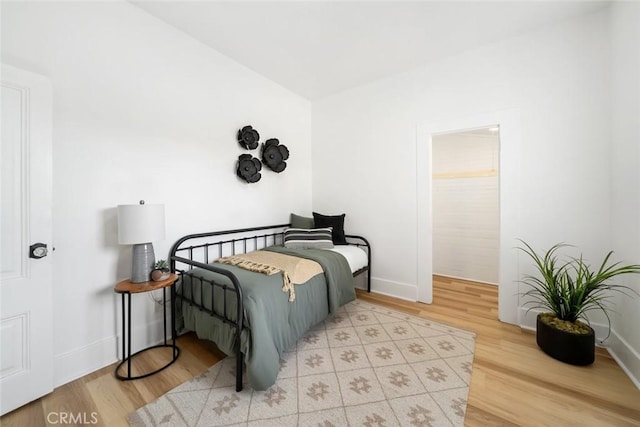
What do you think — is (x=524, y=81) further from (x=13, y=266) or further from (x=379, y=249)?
(x=13, y=266)

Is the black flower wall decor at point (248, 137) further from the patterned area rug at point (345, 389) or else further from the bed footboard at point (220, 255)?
the patterned area rug at point (345, 389)

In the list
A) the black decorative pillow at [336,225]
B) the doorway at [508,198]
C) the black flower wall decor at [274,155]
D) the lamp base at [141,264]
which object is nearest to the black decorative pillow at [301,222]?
the black decorative pillow at [336,225]

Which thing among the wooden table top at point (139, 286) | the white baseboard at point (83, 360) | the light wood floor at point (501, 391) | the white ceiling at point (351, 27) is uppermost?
the white ceiling at point (351, 27)

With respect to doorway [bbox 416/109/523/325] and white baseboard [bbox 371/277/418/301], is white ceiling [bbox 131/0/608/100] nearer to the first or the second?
doorway [bbox 416/109/523/325]

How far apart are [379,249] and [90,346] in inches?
108

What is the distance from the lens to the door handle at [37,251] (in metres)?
1.34

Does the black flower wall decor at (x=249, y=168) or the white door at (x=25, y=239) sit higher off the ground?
the black flower wall decor at (x=249, y=168)

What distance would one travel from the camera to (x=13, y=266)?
1.30 metres

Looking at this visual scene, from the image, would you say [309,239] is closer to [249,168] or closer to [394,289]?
[249,168]

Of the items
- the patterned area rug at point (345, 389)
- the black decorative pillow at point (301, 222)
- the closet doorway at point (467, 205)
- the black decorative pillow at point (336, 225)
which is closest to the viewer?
the patterned area rug at point (345, 389)

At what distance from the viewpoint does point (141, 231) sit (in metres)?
1.55

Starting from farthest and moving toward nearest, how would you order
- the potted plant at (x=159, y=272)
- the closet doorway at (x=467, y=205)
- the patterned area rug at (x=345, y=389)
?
the closet doorway at (x=467, y=205) < the potted plant at (x=159, y=272) < the patterned area rug at (x=345, y=389)

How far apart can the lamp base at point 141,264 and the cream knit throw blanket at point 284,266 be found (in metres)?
0.60

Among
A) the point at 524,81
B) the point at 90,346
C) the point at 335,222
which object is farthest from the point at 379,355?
the point at 524,81
